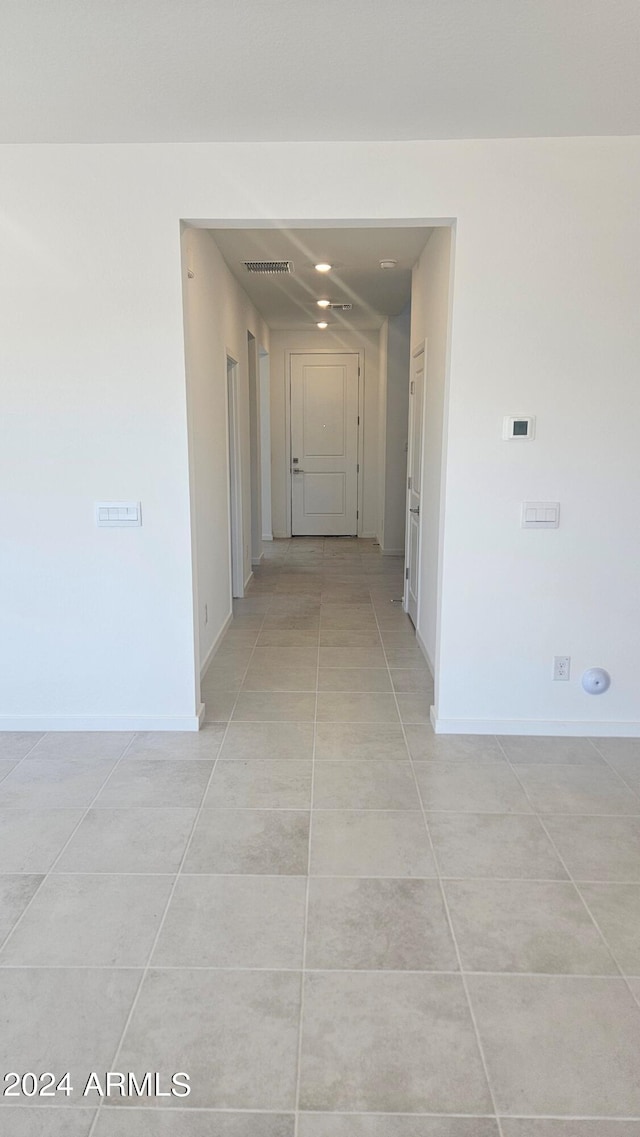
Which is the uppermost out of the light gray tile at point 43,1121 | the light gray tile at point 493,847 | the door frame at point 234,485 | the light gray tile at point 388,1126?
the door frame at point 234,485

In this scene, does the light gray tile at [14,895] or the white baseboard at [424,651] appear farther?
the white baseboard at [424,651]

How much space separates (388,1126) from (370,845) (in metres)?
1.03

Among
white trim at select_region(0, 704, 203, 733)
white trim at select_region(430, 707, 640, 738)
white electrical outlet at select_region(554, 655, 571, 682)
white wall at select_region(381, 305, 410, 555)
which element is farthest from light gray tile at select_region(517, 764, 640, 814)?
white wall at select_region(381, 305, 410, 555)

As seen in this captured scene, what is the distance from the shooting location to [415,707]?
3768 mm

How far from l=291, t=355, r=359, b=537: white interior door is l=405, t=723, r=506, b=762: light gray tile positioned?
19.9 feet

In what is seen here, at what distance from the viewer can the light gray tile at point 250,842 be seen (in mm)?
2410

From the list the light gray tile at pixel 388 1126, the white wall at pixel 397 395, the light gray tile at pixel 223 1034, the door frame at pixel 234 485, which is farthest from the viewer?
the white wall at pixel 397 395

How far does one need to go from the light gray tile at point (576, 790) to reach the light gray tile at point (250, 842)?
946 millimetres

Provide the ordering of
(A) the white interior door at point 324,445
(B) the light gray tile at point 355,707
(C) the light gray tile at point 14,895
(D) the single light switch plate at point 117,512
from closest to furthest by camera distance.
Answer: (C) the light gray tile at point 14,895, (D) the single light switch plate at point 117,512, (B) the light gray tile at point 355,707, (A) the white interior door at point 324,445

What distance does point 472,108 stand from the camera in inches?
104

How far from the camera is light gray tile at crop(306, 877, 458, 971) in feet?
6.52

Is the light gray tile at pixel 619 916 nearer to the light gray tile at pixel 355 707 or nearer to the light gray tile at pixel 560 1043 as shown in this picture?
the light gray tile at pixel 560 1043

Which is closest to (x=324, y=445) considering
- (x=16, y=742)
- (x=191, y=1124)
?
(x=16, y=742)

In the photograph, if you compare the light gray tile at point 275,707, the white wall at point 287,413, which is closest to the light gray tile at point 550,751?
the light gray tile at point 275,707
